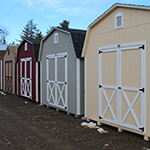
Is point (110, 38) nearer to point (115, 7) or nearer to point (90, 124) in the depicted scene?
point (115, 7)

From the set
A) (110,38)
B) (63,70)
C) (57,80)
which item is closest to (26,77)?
(57,80)

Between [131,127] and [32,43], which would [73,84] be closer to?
[131,127]

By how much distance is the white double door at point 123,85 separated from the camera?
550 cm

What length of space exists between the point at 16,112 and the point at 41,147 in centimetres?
458

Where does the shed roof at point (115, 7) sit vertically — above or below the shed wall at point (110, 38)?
above

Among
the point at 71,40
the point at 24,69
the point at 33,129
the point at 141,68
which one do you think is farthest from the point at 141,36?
the point at 24,69

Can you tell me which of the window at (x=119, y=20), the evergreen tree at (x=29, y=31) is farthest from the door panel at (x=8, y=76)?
the evergreen tree at (x=29, y=31)

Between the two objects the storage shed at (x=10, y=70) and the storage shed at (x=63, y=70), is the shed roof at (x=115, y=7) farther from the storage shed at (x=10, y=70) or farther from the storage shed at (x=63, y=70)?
the storage shed at (x=10, y=70)

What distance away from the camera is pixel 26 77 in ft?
42.2

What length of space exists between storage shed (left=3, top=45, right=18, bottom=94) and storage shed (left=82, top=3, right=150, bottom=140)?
8642 mm

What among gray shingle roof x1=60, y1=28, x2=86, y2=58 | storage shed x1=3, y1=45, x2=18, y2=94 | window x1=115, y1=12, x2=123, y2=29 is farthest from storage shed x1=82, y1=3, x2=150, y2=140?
storage shed x1=3, y1=45, x2=18, y2=94

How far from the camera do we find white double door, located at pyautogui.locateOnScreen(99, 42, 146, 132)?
5496mm

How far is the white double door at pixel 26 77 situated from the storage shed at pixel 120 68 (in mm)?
5565

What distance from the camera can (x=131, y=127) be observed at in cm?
574
